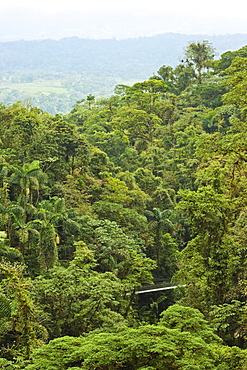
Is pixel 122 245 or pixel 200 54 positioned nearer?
pixel 122 245

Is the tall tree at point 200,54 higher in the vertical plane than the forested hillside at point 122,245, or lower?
higher

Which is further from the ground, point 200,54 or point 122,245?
point 200,54

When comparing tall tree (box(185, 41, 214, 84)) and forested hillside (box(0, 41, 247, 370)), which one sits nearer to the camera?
forested hillside (box(0, 41, 247, 370))

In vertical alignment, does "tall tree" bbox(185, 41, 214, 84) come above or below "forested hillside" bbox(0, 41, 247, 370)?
above

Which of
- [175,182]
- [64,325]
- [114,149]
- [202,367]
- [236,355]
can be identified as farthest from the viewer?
[114,149]

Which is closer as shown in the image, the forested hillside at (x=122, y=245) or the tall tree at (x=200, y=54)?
the forested hillside at (x=122, y=245)

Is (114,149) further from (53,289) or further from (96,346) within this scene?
(96,346)

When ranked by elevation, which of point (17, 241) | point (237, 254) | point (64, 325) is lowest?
point (64, 325)

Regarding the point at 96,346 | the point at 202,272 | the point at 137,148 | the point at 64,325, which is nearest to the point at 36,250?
the point at 64,325
